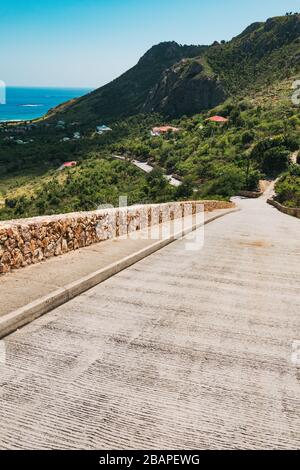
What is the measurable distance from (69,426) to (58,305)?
Answer: 2822 mm

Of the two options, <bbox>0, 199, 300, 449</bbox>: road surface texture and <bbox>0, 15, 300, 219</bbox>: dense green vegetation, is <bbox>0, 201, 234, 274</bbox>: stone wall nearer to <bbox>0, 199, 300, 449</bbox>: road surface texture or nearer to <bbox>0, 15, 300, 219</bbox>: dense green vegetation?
<bbox>0, 199, 300, 449</bbox>: road surface texture

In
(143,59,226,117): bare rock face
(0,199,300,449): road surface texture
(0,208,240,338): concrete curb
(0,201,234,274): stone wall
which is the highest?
(143,59,226,117): bare rock face

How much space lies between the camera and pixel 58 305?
613 centimetres

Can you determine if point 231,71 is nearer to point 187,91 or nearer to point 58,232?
point 187,91

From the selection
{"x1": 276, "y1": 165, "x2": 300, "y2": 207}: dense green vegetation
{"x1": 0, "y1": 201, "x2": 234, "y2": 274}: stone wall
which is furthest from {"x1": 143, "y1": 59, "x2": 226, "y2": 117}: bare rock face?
{"x1": 0, "y1": 201, "x2": 234, "y2": 274}: stone wall

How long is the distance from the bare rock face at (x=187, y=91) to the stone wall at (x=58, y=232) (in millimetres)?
127893

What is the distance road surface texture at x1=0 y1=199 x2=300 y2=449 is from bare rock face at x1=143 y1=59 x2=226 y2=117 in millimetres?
132971

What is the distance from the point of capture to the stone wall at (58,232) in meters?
7.21

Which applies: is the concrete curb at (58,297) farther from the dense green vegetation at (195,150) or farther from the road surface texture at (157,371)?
the dense green vegetation at (195,150)

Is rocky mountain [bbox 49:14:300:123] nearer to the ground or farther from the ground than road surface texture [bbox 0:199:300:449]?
farther from the ground

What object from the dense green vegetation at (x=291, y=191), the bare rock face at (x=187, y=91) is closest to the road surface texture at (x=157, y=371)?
the dense green vegetation at (x=291, y=191)

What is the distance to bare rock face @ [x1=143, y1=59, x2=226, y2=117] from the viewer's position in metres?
136

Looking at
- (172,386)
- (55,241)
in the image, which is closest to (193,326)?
(172,386)
